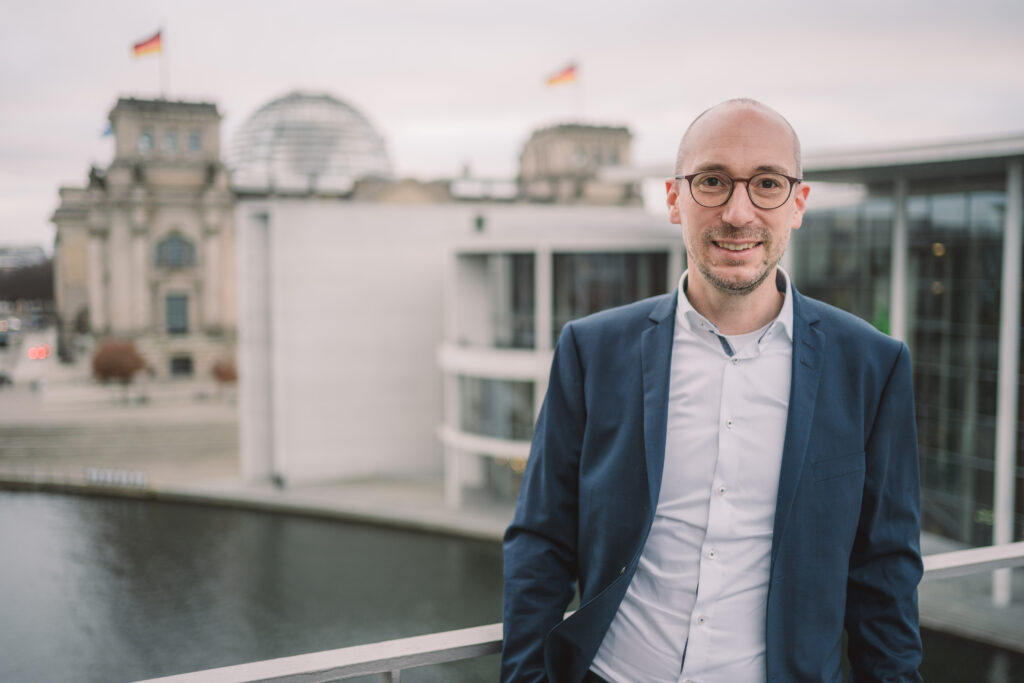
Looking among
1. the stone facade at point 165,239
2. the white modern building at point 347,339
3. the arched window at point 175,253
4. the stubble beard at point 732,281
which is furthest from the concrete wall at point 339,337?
the arched window at point 175,253

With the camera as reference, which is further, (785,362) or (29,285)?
(29,285)

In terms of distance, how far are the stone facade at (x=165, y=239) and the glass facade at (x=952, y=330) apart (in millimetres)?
45464

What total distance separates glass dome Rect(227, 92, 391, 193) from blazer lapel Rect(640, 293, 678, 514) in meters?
62.4

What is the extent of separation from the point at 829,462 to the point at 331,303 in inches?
1131

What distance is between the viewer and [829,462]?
7.60ft

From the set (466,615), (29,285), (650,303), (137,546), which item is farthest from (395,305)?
(29,285)

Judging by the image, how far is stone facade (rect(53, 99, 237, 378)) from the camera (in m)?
54.6

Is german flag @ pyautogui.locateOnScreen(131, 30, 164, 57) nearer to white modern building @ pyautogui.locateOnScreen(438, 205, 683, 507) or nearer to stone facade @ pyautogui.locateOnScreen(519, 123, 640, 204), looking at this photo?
white modern building @ pyautogui.locateOnScreen(438, 205, 683, 507)

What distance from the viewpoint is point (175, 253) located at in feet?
187

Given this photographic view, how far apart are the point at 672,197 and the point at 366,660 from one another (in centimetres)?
156

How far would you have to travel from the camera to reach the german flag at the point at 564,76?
3619cm

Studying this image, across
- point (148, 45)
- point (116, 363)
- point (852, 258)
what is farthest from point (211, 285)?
point (852, 258)

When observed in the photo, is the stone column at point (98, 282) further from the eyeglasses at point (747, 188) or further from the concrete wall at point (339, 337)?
the eyeglasses at point (747, 188)

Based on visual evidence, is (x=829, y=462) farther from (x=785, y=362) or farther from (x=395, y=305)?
(x=395, y=305)
